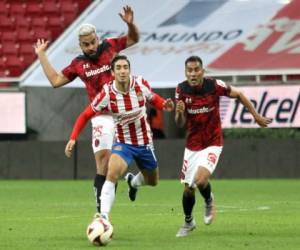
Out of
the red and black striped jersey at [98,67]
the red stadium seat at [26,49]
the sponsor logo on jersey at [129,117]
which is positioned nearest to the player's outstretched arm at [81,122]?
the sponsor logo on jersey at [129,117]

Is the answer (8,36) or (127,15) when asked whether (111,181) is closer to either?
(127,15)

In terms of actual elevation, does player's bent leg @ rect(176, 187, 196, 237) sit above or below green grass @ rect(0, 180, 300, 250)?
above

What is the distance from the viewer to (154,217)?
44.2 feet

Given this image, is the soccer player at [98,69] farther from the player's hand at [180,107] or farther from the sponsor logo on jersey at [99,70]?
the player's hand at [180,107]

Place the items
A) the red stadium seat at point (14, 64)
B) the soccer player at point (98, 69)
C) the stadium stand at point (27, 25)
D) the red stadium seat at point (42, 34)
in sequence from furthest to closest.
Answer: the red stadium seat at point (42, 34)
the stadium stand at point (27, 25)
the red stadium seat at point (14, 64)
the soccer player at point (98, 69)

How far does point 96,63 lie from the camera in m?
12.1

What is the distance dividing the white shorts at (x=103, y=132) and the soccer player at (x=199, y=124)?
933 millimetres

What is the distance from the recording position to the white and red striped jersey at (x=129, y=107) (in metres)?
11.3

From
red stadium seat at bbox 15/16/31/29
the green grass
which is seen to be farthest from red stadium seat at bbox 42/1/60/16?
the green grass

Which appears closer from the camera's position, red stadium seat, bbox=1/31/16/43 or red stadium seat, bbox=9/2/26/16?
red stadium seat, bbox=1/31/16/43

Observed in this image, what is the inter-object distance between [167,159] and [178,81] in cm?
163

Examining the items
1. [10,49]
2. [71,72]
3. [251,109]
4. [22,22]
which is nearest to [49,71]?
[71,72]

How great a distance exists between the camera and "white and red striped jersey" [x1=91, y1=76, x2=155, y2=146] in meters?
11.3

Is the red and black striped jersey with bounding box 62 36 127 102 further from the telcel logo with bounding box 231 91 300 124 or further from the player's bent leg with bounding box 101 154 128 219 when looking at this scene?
the telcel logo with bounding box 231 91 300 124
